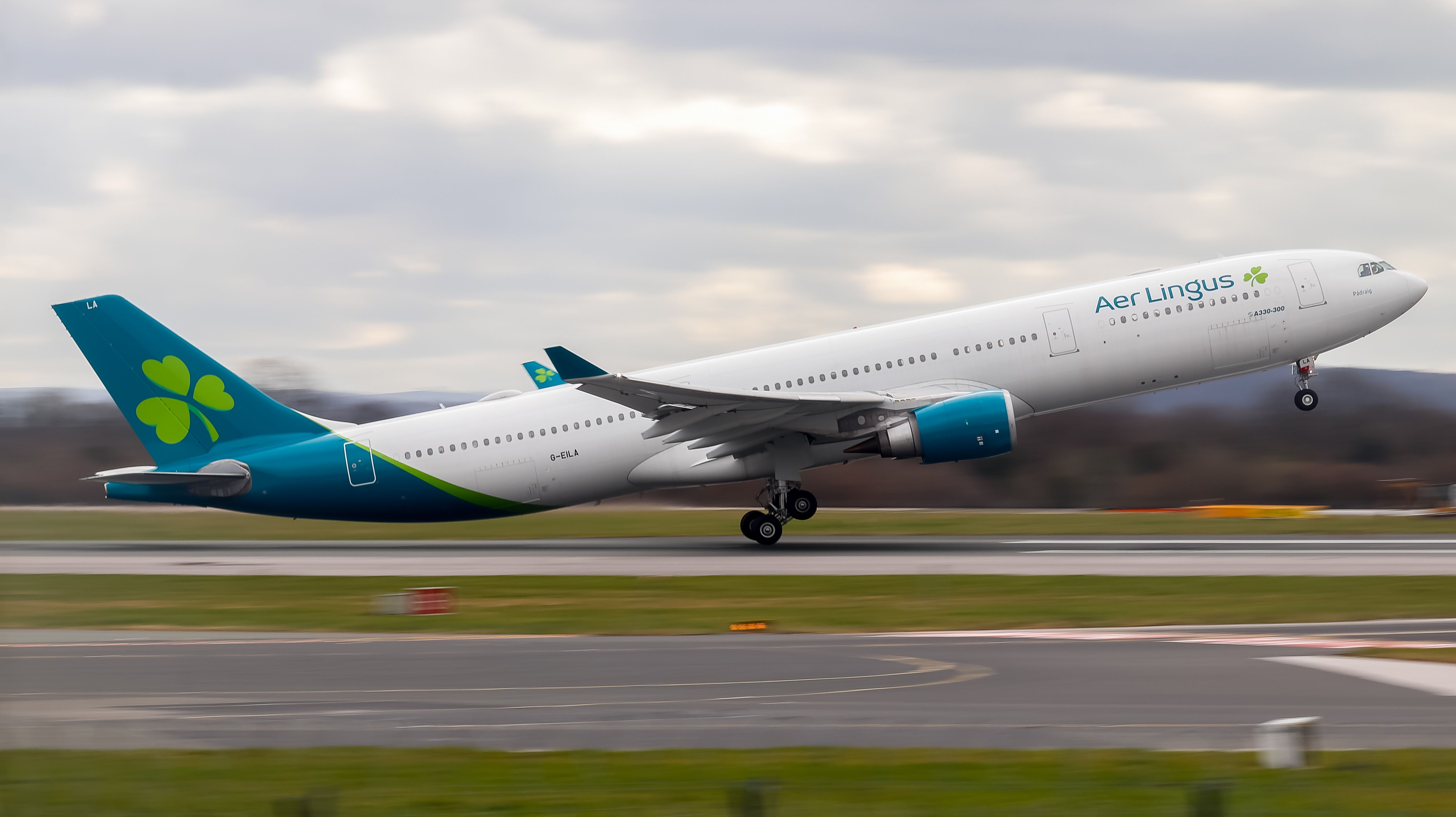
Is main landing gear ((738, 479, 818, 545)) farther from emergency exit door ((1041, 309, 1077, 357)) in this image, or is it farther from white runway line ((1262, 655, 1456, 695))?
white runway line ((1262, 655, 1456, 695))

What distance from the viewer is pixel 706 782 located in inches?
359

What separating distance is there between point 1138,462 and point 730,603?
3055cm

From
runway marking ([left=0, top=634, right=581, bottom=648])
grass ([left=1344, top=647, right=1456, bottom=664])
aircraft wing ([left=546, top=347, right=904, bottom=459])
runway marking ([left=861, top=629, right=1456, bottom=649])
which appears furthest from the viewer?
aircraft wing ([left=546, top=347, right=904, bottom=459])

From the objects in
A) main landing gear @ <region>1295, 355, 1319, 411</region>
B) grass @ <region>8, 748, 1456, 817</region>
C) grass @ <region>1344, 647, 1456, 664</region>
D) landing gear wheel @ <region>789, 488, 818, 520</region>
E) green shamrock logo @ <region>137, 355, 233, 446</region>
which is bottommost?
grass @ <region>1344, 647, 1456, 664</region>

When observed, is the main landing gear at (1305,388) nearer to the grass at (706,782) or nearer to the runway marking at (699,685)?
the runway marking at (699,685)

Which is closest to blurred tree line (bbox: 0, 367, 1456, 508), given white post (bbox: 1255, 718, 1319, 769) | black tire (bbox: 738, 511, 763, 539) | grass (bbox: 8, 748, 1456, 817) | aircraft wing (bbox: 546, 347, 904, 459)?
black tire (bbox: 738, 511, 763, 539)

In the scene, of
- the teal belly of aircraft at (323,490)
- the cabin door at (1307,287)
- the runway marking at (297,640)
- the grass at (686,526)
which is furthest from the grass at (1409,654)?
the teal belly of aircraft at (323,490)

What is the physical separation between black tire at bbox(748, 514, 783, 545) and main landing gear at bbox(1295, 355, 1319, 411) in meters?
12.2

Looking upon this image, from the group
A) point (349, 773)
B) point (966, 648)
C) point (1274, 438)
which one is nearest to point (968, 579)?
point (966, 648)

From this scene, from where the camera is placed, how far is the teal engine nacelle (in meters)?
27.1

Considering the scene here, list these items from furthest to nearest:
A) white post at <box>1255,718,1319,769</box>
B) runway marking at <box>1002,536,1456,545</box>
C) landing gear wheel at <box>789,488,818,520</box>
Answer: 1. landing gear wheel at <box>789,488,818,520</box>
2. runway marking at <box>1002,536,1456,545</box>
3. white post at <box>1255,718,1319,769</box>

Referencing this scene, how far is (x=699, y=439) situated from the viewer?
2923cm

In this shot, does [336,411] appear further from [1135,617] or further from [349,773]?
[349,773]

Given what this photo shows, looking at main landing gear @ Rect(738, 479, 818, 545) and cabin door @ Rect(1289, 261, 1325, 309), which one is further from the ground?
cabin door @ Rect(1289, 261, 1325, 309)
